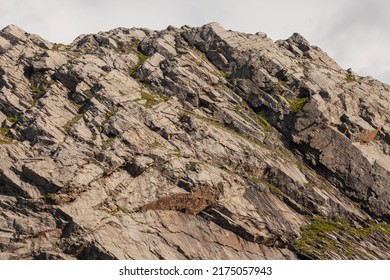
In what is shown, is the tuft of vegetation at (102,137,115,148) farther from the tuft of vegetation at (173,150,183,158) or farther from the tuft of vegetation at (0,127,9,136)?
the tuft of vegetation at (0,127,9,136)

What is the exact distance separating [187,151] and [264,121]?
16.6m

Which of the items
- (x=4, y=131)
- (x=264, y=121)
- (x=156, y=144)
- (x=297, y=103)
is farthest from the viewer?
(x=297, y=103)

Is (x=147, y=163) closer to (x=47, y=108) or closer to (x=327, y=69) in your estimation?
(x=47, y=108)

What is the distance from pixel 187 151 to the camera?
54.2m

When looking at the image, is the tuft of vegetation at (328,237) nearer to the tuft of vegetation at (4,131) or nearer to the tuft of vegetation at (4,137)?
the tuft of vegetation at (4,137)

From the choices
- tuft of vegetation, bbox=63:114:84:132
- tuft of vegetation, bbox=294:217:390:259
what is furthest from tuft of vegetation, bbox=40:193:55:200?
tuft of vegetation, bbox=294:217:390:259

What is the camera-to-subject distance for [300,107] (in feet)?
215

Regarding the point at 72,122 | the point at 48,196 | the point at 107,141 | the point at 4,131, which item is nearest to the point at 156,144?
the point at 107,141

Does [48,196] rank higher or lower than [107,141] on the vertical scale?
lower

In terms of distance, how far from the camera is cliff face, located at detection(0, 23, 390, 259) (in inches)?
1750

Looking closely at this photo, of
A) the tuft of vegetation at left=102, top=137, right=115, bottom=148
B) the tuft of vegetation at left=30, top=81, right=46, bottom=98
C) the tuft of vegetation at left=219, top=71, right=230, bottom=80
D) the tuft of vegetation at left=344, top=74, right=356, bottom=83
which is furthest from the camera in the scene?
the tuft of vegetation at left=344, top=74, right=356, bottom=83

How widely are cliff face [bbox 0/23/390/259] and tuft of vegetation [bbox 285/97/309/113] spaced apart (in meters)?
0.31

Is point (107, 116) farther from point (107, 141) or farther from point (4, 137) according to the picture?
point (4, 137)

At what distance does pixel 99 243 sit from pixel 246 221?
1689cm
